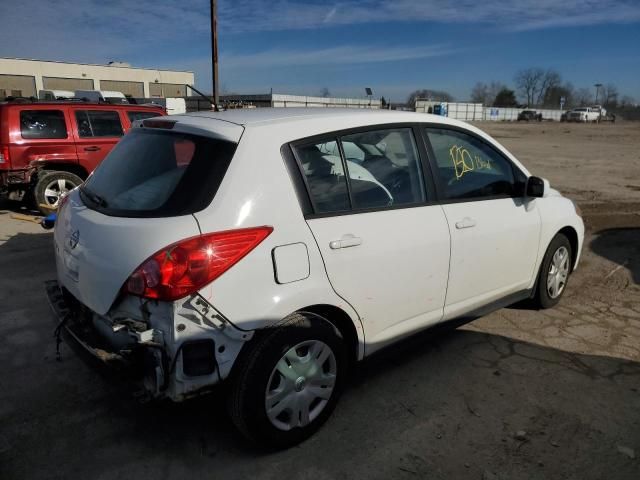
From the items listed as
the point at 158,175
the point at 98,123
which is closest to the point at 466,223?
the point at 158,175

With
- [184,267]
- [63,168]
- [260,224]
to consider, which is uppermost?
[260,224]

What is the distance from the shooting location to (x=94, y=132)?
8.75m

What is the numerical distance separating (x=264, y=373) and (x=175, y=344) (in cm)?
45

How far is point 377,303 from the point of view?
2.82m

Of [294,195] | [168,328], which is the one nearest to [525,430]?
[294,195]

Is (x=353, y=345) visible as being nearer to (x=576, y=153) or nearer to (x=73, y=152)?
(x=73, y=152)

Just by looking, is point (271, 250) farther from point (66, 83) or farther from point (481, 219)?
point (66, 83)

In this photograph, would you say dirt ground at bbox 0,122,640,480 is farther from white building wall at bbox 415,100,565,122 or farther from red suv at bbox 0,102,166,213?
white building wall at bbox 415,100,565,122

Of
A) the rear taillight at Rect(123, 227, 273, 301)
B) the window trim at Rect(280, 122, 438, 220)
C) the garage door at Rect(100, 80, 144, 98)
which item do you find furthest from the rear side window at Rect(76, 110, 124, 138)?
the garage door at Rect(100, 80, 144, 98)

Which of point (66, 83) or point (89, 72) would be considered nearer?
point (66, 83)

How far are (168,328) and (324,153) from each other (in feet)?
4.01

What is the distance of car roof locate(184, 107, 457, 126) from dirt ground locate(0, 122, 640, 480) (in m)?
1.39

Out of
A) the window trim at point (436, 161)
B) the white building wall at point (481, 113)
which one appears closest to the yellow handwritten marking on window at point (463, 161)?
the window trim at point (436, 161)

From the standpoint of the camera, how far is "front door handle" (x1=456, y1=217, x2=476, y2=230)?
319 cm
